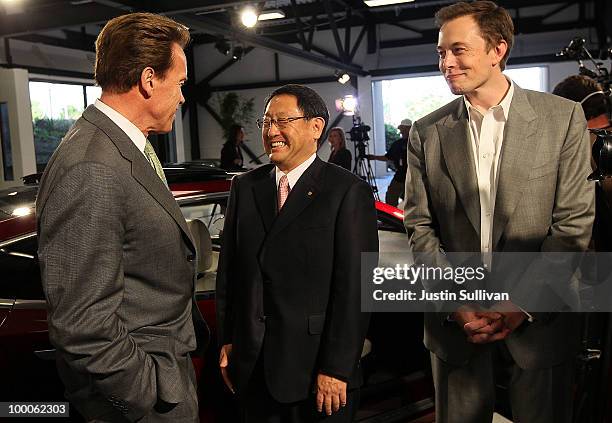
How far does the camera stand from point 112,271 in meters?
1.17

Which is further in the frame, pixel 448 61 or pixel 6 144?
pixel 6 144

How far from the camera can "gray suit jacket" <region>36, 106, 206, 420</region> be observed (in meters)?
1.14

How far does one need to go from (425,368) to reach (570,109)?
1623mm

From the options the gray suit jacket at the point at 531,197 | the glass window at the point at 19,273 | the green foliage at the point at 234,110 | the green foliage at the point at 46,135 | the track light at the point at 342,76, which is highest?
the track light at the point at 342,76

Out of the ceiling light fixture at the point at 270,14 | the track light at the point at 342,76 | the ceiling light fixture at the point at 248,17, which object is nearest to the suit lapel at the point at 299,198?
the ceiling light fixture at the point at 248,17

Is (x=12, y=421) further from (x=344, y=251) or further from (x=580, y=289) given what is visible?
(x=580, y=289)

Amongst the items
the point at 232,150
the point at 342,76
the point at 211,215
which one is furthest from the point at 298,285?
the point at 342,76

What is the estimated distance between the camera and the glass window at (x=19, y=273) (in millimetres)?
1919

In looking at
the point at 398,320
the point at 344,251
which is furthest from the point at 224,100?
the point at 344,251

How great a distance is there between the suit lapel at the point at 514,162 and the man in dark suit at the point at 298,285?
0.35m

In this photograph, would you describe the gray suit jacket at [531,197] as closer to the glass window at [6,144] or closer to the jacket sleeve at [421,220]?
the jacket sleeve at [421,220]

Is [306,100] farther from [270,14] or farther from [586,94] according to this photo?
[270,14]

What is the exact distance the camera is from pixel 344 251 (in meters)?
1.66

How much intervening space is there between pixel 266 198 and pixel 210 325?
0.63 metres
